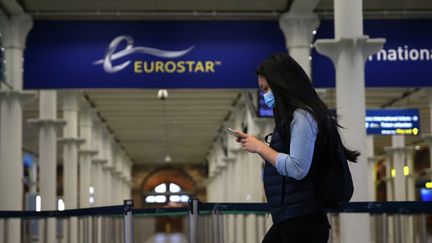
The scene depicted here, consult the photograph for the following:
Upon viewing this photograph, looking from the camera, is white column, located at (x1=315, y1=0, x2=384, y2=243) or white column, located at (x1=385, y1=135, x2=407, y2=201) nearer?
white column, located at (x1=315, y1=0, x2=384, y2=243)

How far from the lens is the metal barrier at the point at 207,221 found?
7.11 metres

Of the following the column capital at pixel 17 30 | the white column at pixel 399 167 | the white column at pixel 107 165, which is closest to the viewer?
the column capital at pixel 17 30

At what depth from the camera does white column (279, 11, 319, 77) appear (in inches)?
657

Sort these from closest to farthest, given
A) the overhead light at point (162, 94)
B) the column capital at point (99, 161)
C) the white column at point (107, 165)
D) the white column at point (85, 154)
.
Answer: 1. the overhead light at point (162, 94)
2. the white column at point (85, 154)
3. the column capital at point (99, 161)
4. the white column at point (107, 165)

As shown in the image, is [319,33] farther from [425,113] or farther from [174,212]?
[425,113]

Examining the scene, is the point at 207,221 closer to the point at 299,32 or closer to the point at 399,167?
the point at 299,32

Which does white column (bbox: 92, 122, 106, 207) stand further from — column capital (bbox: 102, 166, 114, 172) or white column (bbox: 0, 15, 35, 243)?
white column (bbox: 0, 15, 35, 243)

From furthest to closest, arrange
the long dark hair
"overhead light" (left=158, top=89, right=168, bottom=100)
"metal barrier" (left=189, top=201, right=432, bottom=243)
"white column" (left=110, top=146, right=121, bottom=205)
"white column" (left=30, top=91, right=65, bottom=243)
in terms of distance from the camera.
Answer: "white column" (left=110, top=146, right=121, bottom=205) → "overhead light" (left=158, top=89, right=168, bottom=100) → "white column" (left=30, top=91, right=65, bottom=243) → "metal barrier" (left=189, top=201, right=432, bottom=243) → the long dark hair

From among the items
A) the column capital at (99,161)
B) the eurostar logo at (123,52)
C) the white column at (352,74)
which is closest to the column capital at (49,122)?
the eurostar logo at (123,52)

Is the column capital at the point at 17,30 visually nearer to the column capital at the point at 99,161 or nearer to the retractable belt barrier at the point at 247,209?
the retractable belt barrier at the point at 247,209

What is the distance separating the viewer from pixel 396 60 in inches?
666

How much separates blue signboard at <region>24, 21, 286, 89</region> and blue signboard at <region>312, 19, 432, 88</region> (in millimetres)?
1015

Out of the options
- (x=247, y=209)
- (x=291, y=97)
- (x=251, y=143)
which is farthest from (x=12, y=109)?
(x=291, y=97)

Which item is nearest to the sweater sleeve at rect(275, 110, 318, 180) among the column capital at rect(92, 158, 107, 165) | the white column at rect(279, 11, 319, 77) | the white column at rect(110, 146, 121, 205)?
the white column at rect(279, 11, 319, 77)
